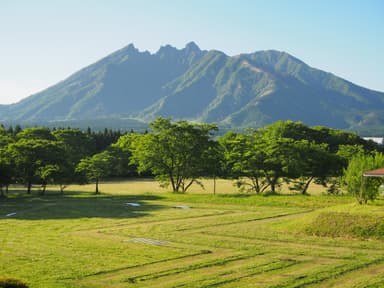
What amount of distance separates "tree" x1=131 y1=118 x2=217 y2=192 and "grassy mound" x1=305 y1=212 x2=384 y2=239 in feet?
89.9

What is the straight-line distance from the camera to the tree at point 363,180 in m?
32.7

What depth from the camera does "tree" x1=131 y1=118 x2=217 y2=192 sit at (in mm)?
54250

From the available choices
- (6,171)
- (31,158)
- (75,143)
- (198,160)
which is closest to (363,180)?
(198,160)

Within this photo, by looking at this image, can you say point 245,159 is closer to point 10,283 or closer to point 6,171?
point 6,171

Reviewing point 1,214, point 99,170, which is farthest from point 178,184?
point 1,214

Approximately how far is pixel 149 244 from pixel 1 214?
1851 centimetres

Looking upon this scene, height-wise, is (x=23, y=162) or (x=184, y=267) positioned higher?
(x=23, y=162)

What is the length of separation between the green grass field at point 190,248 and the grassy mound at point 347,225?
104 mm

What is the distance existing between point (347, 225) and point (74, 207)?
2396cm

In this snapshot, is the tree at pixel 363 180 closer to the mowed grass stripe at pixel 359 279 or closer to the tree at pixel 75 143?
the mowed grass stripe at pixel 359 279

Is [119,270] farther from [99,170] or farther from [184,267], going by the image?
[99,170]

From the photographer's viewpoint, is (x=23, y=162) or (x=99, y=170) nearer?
(x=23, y=162)

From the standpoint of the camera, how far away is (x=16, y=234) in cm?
2830

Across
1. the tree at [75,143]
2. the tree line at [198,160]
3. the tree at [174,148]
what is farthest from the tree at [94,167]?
the tree at [75,143]
